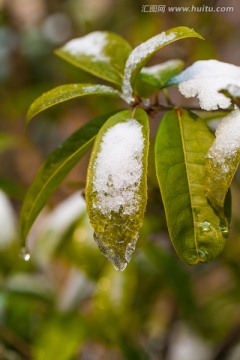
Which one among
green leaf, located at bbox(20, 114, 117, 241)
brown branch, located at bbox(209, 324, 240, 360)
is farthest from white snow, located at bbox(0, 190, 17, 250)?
green leaf, located at bbox(20, 114, 117, 241)

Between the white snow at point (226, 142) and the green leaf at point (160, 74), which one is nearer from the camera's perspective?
the white snow at point (226, 142)

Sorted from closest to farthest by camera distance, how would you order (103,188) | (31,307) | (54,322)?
(103,188), (54,322), (31,307)

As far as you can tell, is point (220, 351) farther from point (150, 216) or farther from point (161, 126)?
point (161, 126)

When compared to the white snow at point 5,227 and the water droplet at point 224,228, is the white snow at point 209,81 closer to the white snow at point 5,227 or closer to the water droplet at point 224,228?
the water droplet at point 224,228

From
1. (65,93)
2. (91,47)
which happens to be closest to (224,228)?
(65,93)

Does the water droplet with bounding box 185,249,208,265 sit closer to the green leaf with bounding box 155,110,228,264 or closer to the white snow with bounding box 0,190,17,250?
the green leaf with bounding box 155,110,228,264

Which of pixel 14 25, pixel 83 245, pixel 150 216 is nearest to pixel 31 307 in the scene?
pixel 83 245

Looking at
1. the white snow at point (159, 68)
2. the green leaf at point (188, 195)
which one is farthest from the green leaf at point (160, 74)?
the green leaf at point (188, 195)
